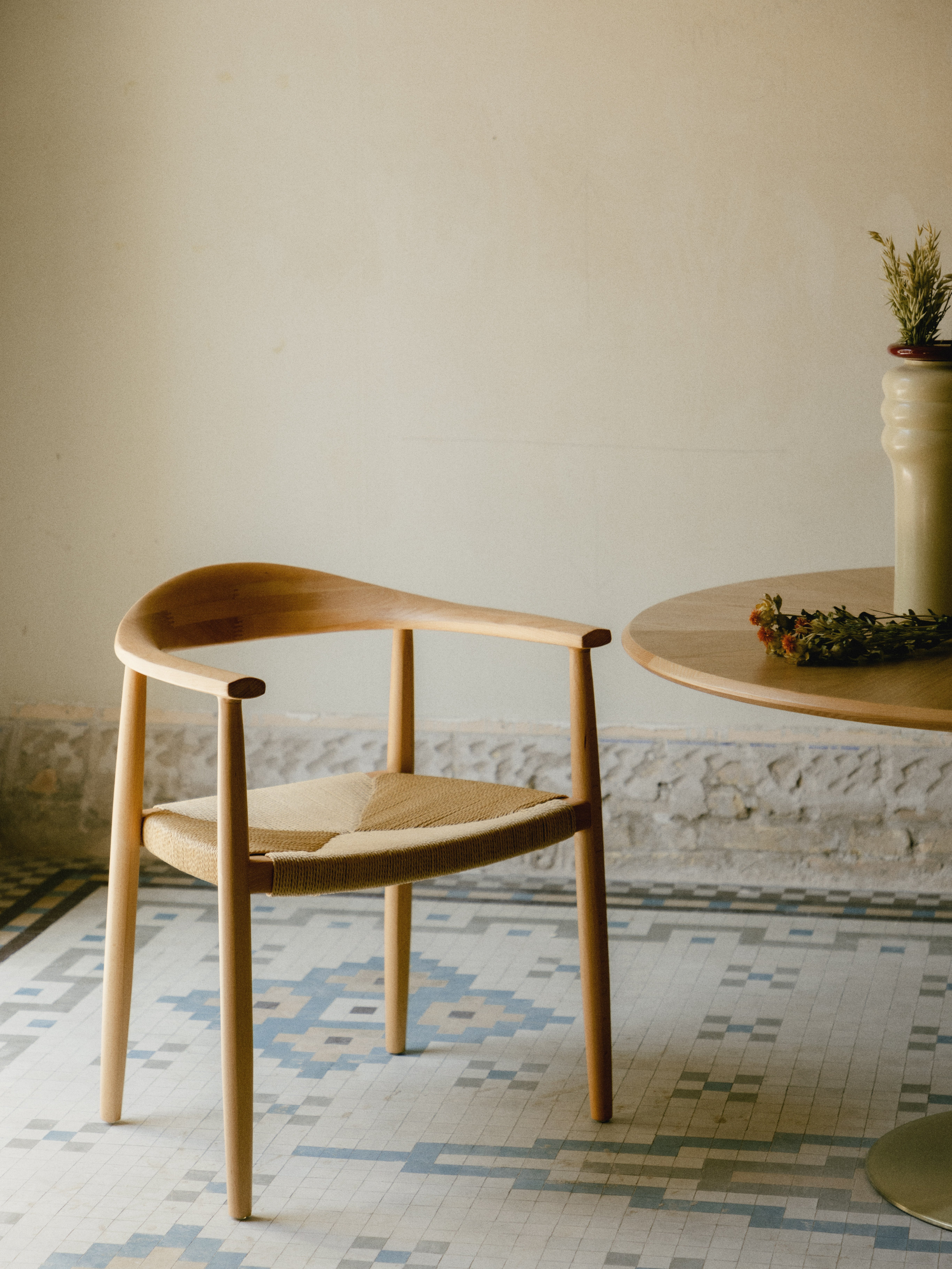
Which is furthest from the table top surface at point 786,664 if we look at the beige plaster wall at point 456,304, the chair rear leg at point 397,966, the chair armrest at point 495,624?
the beige plaster wall at point 456,304

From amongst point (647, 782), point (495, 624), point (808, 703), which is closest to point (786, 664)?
point (808, 703)

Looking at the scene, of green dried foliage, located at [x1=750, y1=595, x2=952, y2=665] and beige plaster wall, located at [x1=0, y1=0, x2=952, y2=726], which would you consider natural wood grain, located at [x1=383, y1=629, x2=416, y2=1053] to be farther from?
beige plaster wall, located at [x1=0, y1=0, x2=952, y2=726]

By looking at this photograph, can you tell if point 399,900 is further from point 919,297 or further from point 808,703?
point 919,297

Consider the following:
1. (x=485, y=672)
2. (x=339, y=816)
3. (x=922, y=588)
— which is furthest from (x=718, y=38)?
(x=339, y=816)

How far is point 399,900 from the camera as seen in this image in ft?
7.93

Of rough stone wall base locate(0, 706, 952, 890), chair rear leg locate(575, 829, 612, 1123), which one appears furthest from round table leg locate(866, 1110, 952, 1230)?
rough stone wall base locate(0, 706, 952, 890)

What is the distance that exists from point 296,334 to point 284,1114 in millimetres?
1607

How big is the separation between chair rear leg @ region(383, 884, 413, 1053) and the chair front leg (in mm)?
488

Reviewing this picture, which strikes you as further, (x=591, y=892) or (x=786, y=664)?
(x=591, y=892)

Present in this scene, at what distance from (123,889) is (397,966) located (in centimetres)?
49

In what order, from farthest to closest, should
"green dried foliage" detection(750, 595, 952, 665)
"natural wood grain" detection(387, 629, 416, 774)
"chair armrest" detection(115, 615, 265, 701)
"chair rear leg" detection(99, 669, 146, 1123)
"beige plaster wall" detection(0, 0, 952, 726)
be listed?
"beige plaster wall" detection(0, 0, 952, 726)
"natural wood grain" detection(387, 629, 416, 774)
"chair rear leg" detection(99, 669, 146, 1123)
"chair armrest" detection(115, 615, 265, 701)
"green dried foliage" detection(750, 595, 952, 665)

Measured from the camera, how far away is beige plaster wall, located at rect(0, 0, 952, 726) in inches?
117

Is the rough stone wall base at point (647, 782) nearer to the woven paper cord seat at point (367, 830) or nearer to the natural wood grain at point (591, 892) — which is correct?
the woven paper cord seat at point (367, 830)

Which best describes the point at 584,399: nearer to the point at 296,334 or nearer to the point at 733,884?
the point at 296,334
